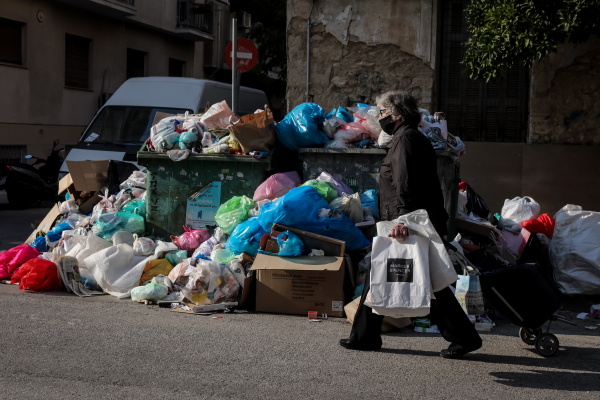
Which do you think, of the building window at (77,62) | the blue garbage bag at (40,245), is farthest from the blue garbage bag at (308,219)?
the building window at (77,62)

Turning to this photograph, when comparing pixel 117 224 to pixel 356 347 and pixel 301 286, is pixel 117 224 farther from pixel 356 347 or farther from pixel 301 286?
pixel 356 347

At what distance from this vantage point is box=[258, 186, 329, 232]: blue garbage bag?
203 inches

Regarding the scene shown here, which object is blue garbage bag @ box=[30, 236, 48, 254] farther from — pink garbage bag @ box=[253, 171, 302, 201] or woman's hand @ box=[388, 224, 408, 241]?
woman's hand @ box=[388, 224, 408, 241]

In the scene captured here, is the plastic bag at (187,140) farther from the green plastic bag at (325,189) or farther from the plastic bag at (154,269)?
the green plastic bag at (325,189)

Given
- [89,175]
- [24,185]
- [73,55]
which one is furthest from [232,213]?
[73,55]

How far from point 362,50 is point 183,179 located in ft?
15.8

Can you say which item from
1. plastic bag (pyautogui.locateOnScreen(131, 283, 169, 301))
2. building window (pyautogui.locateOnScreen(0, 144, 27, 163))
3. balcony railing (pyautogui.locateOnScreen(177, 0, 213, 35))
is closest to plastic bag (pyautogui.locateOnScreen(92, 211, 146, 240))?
plastic bag (pyautogui.locateOnScreen(131, 283, 169, 301))

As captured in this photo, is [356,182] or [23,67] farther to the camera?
[23,67]

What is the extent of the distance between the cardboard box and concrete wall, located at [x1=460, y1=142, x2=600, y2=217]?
217 inches

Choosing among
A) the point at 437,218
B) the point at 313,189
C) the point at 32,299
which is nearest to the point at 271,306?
the point at 313,189

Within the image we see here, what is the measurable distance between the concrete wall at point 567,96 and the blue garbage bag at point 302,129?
4655 millimetres

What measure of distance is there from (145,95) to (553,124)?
6464 millimetres

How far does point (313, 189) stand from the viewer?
210 inches

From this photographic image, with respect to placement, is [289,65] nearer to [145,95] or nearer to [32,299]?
[145,95]
